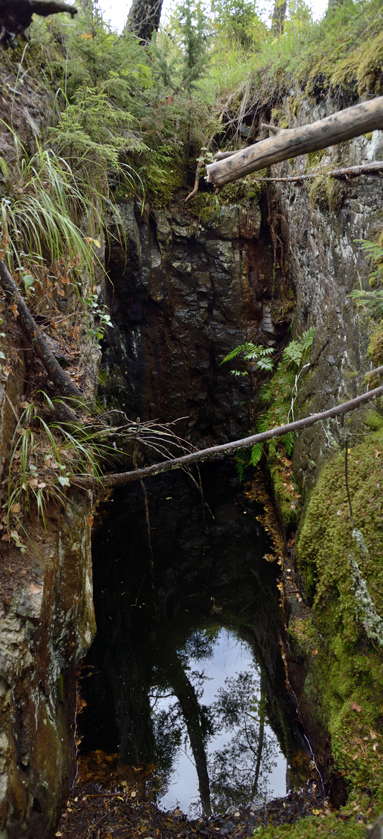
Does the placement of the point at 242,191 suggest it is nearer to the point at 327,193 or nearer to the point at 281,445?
the point at 327,193

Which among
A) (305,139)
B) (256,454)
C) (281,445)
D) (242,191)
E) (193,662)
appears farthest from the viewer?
(242,191)

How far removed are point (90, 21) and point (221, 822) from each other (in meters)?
6.71

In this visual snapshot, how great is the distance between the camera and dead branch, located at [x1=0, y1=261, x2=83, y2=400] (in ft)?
7.93

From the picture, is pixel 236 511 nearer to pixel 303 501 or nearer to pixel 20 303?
pixel 303 501

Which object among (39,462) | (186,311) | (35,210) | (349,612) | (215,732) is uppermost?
(186,311)

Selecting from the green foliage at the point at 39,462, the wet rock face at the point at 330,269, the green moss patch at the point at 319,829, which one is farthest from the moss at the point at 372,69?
the green moss patch at the point at 319,829

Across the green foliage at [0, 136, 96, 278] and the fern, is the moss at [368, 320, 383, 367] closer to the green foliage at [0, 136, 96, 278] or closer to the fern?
the fern

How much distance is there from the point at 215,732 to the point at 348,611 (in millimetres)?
1609

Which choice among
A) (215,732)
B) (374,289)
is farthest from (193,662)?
(374,289)

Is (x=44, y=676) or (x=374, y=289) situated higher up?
(x=374, y=289)

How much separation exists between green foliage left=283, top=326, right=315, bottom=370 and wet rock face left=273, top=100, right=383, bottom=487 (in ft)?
0.48

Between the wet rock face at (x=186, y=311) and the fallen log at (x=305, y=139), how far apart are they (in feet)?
14.1

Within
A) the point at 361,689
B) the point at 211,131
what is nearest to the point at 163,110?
the point at 211,131

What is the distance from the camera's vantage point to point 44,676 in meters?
2.45
